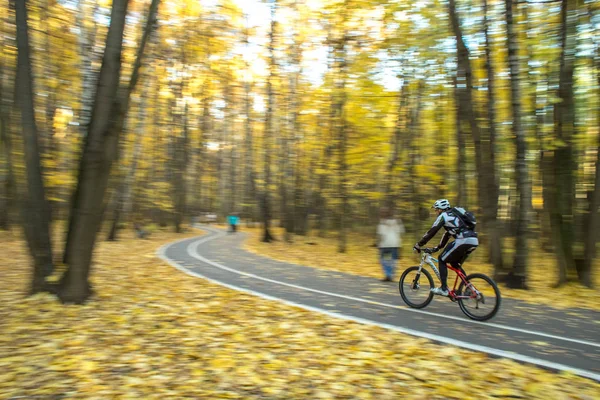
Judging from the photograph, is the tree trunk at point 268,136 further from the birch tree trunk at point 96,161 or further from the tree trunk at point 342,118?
the birch tree trunk at point 96,161

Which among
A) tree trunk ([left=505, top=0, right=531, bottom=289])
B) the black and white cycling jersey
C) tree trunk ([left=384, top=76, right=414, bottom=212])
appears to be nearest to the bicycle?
the black and white cycling jersey

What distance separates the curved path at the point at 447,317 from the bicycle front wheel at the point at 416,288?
0.61 ft

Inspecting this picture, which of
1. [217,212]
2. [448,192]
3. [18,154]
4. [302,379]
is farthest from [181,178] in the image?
[217,212]

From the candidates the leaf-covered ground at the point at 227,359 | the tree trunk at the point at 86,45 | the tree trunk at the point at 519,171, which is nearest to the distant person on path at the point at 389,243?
the tree trunk at the point at 519,171

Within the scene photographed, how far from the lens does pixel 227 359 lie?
4914mm

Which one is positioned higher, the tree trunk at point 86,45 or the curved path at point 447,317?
the tree trunk at point 86,45

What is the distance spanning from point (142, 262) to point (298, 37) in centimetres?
1329

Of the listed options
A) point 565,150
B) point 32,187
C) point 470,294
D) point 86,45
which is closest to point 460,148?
point 565,150

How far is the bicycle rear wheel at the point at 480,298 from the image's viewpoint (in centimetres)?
669

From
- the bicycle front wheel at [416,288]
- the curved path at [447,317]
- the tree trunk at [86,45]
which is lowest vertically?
the curved path at [447,317]

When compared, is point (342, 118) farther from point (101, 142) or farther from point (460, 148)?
point (101, 142)

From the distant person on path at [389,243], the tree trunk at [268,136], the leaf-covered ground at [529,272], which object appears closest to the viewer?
the leaf-covered ground at [529,272]

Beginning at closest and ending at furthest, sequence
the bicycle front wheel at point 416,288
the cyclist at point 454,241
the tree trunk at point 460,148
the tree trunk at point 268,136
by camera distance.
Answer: the cyclist at point 454,241, the bicycle front wheel at point 416,288, the tree trunk at point 460,148, the tree trunk at point 268,136

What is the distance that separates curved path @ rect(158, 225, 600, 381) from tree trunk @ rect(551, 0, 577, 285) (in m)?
3.54
